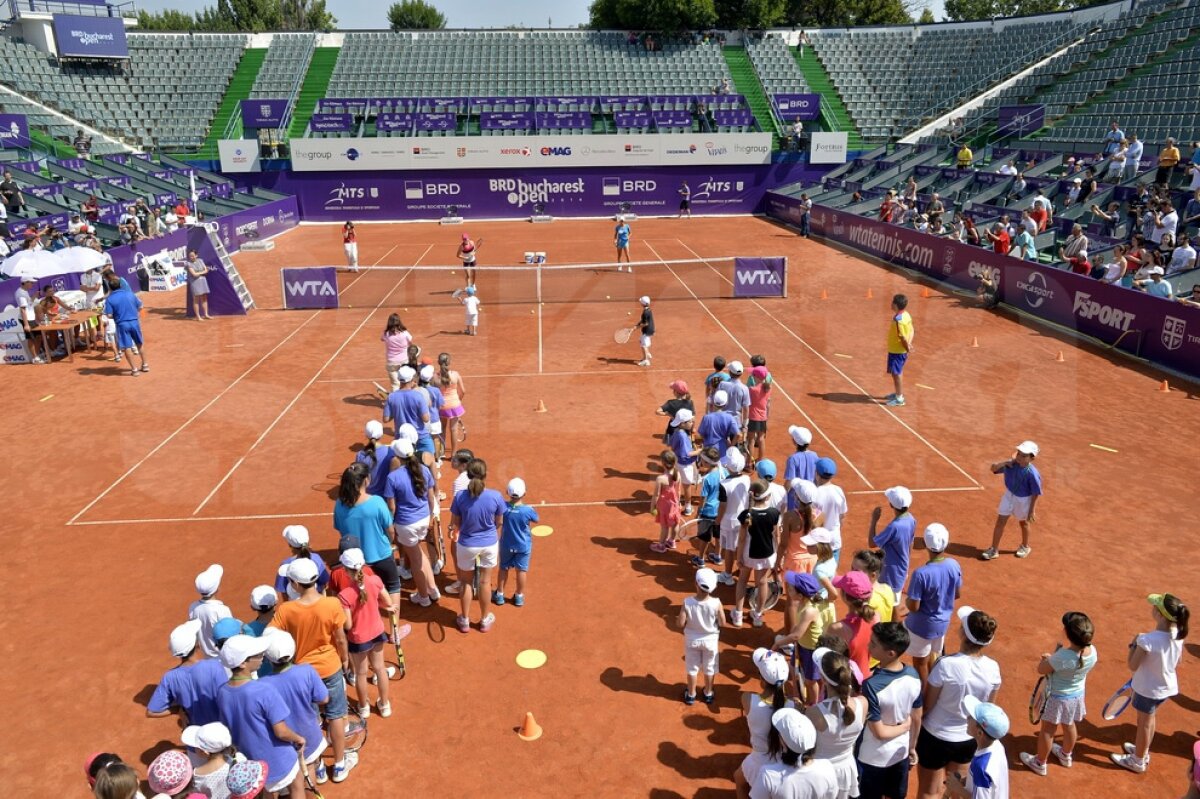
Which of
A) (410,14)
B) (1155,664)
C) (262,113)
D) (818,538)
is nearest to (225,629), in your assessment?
(818,538)

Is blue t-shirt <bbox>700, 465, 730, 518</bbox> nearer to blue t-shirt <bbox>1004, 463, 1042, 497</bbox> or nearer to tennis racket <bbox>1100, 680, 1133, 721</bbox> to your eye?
blue t-shirt <bbox>1004, 463, 1042, 497</bbox>

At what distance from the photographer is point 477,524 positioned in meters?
8.82

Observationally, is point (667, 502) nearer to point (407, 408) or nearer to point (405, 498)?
point (405, 498)

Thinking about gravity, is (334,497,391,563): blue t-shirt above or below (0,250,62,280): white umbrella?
below

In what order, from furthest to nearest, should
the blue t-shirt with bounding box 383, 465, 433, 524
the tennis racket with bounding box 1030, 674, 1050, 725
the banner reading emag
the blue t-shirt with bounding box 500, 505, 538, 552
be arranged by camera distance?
the banner reading emag < the blue t-shirt with bounding box 383, 465, 433, 524 < the blue t-shirt with bounding box 500, 505, 538, 552 < the tennis racket with bounding box 1030, 674, 1050, 725

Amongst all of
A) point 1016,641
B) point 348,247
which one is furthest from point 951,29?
point 1016,641

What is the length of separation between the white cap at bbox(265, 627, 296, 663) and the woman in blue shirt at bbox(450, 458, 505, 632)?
9.59 feet

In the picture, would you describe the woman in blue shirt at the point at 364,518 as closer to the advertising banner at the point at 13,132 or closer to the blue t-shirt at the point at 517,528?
the blue t-shirt at the point at 517,528

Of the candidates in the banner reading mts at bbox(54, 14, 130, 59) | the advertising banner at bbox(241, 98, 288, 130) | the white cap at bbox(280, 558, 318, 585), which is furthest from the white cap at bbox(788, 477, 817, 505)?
the banner reading mts at bbox(54, 14, 130, 59)

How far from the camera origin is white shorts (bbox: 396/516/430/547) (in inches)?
362

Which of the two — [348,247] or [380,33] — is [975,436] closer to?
[348,247]

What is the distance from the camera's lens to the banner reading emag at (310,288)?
24.7 metres

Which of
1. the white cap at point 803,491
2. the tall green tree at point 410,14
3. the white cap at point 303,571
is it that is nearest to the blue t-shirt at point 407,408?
the white cap at point 303,571

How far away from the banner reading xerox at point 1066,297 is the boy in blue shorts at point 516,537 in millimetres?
16597
